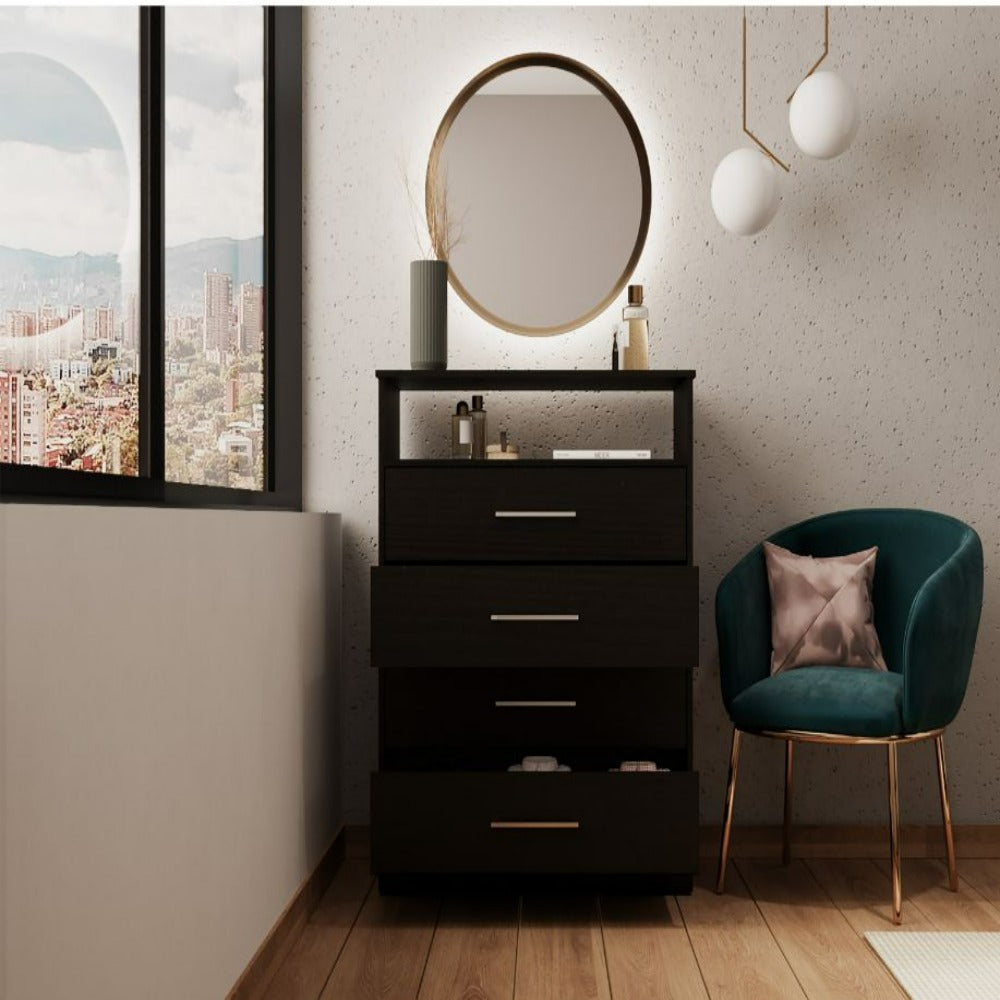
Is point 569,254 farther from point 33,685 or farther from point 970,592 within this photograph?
point 33,685

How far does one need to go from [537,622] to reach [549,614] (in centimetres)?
3

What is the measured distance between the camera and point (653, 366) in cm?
304

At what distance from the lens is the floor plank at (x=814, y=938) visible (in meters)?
2.16

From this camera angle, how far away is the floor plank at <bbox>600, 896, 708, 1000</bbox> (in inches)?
85.0

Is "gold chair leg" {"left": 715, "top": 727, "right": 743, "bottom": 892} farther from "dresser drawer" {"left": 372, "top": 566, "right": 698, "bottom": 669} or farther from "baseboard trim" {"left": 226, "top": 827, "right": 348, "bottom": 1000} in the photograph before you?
"baseboard trim" {"left": 226, "top": 827, "right": 348, "bottom": 1000}

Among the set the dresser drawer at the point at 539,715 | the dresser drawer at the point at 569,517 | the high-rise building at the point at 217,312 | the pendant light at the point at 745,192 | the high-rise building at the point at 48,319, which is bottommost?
the dresser drawer at the point at 539,715

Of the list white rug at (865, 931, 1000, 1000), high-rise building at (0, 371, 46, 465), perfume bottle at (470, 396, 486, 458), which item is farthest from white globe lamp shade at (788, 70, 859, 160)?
high-rise building at (0, 371, 46, 465)

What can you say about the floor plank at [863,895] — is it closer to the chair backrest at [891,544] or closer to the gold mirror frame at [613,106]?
the chair backrest at [891,544]

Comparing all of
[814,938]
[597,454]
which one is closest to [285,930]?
[814,938]

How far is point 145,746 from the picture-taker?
1535 mm

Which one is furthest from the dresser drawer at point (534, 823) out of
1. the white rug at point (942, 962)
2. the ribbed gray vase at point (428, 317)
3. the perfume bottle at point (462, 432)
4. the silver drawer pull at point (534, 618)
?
the ribbed gray vase at point (428, 317)

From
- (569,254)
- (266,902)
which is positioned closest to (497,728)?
(266,902)

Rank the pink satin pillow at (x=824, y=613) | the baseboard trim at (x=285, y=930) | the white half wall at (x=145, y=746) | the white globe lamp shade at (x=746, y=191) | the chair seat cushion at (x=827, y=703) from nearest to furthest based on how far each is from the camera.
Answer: the white half wall at (x=145, y=746), the baseboard trim at (x=285, y=930), the chair seat cushion at (x=827, y=703), the pink satin pillow at (x=824, y=613), the white globe lamp shade at (x=746, y=191)

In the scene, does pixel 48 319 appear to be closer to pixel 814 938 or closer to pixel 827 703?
pixel 827 703
